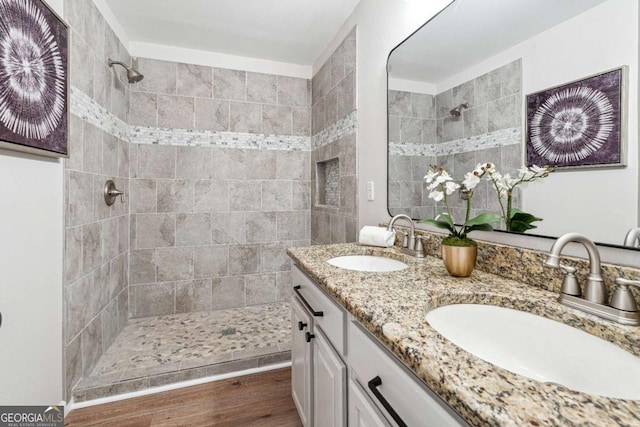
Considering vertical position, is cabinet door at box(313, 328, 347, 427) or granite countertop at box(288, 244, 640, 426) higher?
granite countertop at box(288, 244, 640, 426)

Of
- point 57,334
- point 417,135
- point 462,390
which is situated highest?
point 417,135

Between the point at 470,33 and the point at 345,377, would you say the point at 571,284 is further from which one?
the point at 470,33

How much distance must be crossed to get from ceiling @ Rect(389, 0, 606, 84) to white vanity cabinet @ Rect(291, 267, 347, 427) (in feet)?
3.57

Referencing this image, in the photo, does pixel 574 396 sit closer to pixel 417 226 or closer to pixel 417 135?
pixel 417 226

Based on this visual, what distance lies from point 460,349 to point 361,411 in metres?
0.38

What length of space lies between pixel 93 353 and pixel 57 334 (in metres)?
0.50

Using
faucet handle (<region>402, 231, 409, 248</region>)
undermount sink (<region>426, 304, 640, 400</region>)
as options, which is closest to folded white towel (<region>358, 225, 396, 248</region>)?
faucet handle (<region>402, 231, 409, 248</region>)

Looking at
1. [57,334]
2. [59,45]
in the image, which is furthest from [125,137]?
[57,334]

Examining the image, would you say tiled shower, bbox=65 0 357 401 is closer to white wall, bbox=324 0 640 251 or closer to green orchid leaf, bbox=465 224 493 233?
green orchid leaf, bbox=465 224 493 233

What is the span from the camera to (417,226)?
1521 mm

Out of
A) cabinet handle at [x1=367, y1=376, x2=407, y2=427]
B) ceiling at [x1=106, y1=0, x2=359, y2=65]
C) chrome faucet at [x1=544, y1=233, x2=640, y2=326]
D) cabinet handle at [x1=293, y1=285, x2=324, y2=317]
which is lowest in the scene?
cabinet handle at [x1=367, y1=376, x2=407, y2=427]

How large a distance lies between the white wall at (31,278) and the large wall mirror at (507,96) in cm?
171

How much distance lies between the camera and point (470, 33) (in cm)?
117

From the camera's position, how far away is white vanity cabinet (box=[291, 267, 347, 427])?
2.98 ft
